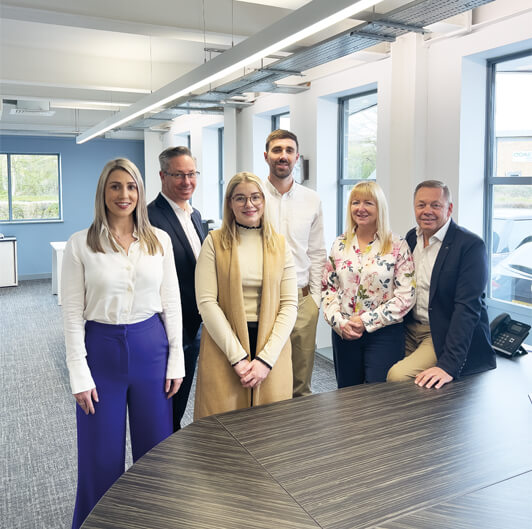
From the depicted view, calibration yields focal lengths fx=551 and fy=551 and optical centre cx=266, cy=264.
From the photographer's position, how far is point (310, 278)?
115 inches

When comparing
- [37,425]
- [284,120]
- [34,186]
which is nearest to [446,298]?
[37,425]

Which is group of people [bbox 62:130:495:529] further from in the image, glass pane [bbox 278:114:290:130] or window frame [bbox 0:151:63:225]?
window frame [bbox 0:151:63:225]

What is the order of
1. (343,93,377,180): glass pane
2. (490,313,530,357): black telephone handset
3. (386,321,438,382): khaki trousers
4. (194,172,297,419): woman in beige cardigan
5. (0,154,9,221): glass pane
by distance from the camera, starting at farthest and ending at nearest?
(0,154,9,221): glass pane
(343,93,377,180): glass pane
(490,313,530,357): black telephone handset
(386,321,438,382): khaki trousers
(194,172,297,419): woman in beige cardigan

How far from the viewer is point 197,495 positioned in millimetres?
1371

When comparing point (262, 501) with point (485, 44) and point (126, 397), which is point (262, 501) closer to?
point (126, 397)

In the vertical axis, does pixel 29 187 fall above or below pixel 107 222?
above

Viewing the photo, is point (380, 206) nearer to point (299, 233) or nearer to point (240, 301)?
point (299, 233)

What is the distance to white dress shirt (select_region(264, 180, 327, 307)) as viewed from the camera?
2.83 meters

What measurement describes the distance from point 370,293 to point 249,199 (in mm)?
727

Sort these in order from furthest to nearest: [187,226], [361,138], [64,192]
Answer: [64,192], [361,138], [187,226]

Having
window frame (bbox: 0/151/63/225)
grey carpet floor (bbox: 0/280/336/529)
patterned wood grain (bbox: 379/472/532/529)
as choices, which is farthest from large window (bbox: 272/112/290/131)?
window frame (bbox: 0/151/63/225)

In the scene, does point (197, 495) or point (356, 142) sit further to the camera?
point (356, 142)

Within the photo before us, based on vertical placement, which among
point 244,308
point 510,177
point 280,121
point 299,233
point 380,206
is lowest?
point 244,308

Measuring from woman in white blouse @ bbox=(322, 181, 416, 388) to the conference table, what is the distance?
0.49 meters
